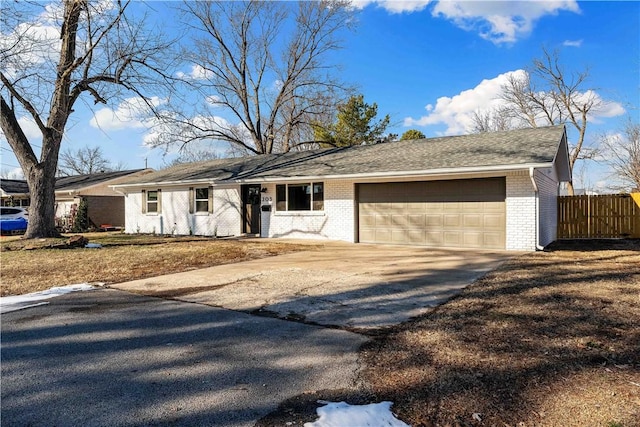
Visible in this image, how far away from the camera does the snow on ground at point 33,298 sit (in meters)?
5.81

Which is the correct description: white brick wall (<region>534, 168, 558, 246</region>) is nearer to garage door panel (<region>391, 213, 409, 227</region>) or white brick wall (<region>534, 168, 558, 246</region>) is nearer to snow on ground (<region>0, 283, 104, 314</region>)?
garage door panel (<region>391, 213, 409, 227</region>)

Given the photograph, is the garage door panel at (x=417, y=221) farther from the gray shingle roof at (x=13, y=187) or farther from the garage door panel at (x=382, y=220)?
the gray shingle roof at (x=13, y=187)

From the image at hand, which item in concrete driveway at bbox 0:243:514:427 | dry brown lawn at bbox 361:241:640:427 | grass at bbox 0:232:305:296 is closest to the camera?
dry brown lawn at bbox 361:241:640:427

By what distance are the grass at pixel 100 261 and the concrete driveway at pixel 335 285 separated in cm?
95

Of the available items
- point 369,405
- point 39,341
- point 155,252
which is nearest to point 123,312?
point 39,341

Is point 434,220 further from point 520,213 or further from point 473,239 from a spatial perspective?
point 520,213

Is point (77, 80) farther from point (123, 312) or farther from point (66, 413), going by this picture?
point (66, 413)

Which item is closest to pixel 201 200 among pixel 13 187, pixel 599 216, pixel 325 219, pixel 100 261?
pixel 325 219

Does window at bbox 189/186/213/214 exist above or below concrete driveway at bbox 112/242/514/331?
above

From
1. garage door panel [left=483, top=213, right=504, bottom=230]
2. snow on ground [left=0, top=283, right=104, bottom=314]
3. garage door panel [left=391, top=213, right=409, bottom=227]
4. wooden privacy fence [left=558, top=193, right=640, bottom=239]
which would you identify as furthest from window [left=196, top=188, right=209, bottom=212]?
wooden privacy fence [left=558, top=193, right=640, bottom=239]

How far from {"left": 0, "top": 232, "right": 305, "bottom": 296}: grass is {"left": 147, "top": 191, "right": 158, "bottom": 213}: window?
595cm

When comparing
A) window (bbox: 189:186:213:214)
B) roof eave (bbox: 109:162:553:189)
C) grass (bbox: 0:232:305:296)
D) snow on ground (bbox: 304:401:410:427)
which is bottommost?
snow on ground (bbox: 304:401:410:427)

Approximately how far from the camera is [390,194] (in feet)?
44.2

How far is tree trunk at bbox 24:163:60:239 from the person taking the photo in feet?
45.9
